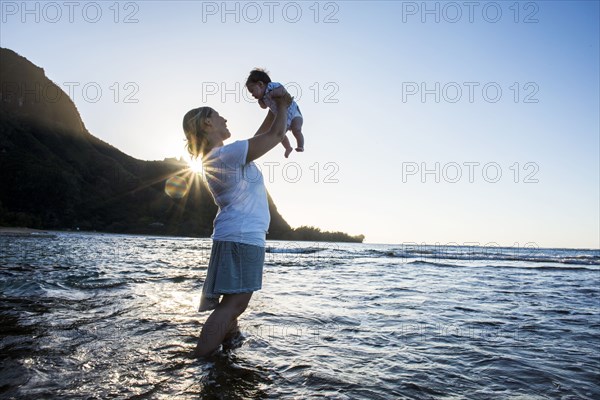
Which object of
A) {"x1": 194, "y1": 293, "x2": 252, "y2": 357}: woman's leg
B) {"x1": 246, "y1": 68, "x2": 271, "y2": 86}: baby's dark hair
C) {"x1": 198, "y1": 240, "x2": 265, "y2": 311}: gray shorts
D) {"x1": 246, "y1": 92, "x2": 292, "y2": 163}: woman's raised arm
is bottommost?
{"x1": 194, "y1": 293, "x2": 252, "y2": 357}: woman's leg

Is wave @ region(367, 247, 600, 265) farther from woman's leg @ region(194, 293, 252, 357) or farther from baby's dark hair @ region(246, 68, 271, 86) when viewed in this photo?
woman's leg @ region(194, 293, 252, 357)

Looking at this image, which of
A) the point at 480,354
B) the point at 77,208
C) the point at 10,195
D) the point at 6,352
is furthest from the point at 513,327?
the point at 77,208

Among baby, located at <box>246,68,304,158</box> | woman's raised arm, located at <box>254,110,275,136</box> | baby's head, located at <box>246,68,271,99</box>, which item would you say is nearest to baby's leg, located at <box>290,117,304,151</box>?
baby, located at <box>246,68,304,158</box>

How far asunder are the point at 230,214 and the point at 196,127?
0.85m

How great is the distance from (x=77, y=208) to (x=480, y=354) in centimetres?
9383

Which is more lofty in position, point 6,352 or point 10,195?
point 10,195

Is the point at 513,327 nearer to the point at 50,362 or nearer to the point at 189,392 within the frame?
the point at 189,392

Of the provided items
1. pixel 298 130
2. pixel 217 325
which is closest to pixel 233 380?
pixel 217 325

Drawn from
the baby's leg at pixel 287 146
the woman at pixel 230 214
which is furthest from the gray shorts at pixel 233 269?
the baby's leg at pixel 287 146

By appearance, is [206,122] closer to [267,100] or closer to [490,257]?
[267,100]

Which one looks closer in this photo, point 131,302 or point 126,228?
point 131,302

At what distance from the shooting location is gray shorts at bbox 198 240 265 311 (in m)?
2.94

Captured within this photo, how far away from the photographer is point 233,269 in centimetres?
295

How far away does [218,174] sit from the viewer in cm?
296
